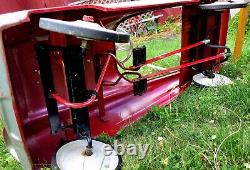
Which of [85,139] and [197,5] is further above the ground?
[197,5]

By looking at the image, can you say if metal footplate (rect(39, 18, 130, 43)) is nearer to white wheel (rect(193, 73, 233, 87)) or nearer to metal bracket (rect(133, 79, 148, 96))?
metal bracket (rect(133, 79, 148, 96))

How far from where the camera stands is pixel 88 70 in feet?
8.45

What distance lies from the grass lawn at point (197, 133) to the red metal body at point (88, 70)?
203 mm

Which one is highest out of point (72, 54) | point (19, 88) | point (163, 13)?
point (72, 54)

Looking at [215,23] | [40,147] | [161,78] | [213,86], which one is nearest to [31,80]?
[40,147]

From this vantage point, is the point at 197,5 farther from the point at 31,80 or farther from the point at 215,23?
the point at 31,80

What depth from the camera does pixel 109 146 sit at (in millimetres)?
2182

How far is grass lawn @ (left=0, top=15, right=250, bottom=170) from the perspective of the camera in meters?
1.91

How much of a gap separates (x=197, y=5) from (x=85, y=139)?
1620 millimetres

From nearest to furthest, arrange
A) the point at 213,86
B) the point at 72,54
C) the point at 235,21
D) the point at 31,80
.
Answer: the point at 72,54 < the point at 31,80 < the point at 213,86 < the point at 235,21

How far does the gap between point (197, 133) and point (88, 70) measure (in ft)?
3.28

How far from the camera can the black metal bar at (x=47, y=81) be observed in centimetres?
200

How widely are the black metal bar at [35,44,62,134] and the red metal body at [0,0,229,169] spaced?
0.29 feet

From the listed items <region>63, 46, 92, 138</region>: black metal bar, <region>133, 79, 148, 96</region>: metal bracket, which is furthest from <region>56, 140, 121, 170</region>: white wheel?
<region>133, 79, 148, 96</region>: metal bracket
